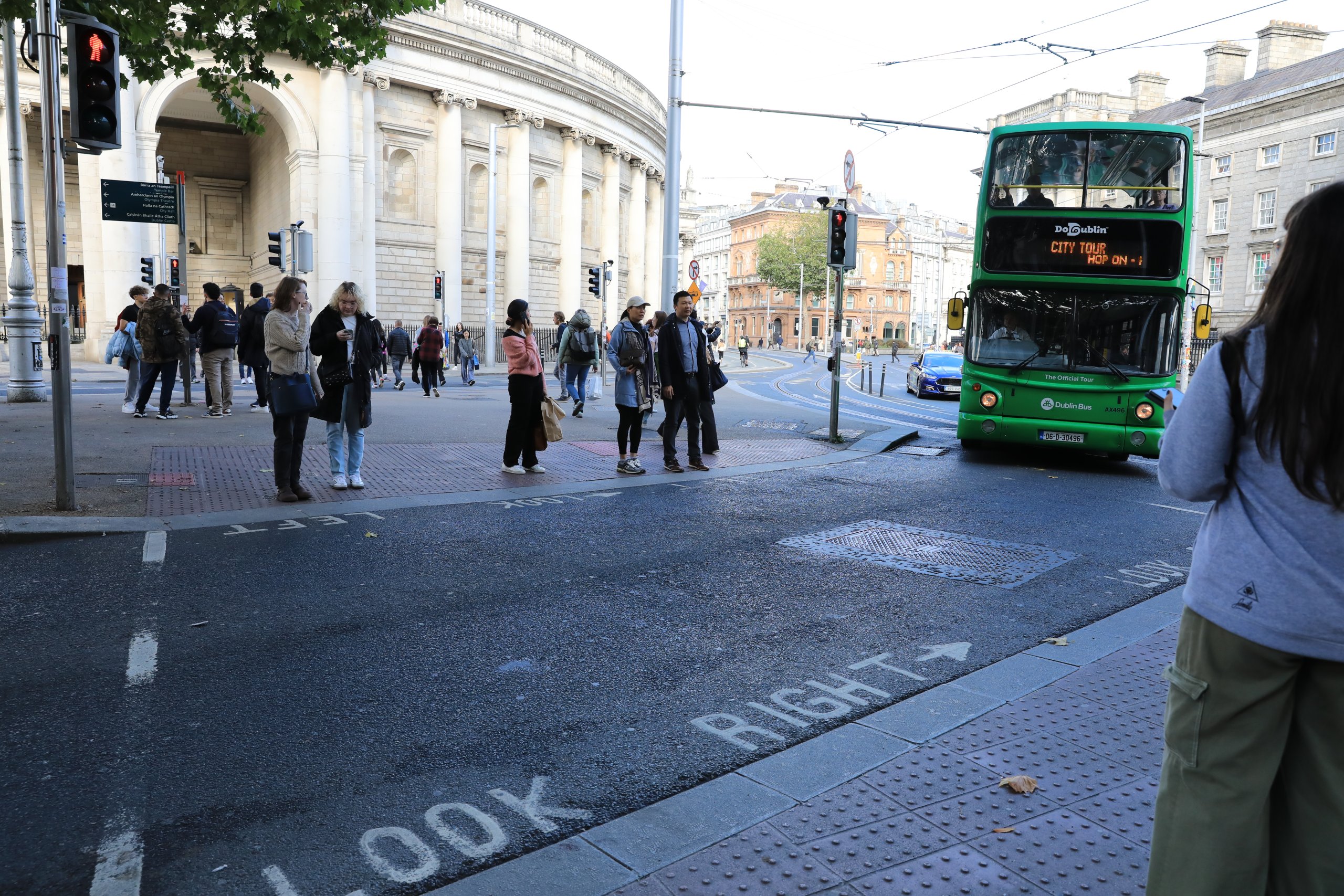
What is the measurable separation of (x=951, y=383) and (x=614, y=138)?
2921 centimetres

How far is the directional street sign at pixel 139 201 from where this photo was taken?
43.8 ft

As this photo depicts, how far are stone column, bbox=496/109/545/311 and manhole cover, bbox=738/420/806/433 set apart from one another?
1120 inches

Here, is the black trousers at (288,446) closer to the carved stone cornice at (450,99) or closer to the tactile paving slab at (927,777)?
the tactile paving slab at (927,777)

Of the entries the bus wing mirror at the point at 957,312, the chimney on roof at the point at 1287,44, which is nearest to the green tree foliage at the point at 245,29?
the bus wing mirror at the point at 957,312

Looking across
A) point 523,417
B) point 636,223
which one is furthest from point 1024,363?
point 636,223

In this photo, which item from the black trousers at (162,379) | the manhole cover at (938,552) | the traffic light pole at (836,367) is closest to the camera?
the manhole cover at (938,552)

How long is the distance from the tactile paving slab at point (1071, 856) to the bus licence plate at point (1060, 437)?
9972 mm

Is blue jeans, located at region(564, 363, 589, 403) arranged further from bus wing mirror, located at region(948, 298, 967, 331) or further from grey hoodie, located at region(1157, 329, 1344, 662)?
grey hoodie, located at region(1157, 329, 1344, 662)

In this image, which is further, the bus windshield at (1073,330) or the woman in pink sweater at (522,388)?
the bus windshield at (1073,330)

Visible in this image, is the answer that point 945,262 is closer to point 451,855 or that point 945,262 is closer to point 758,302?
point 758,302

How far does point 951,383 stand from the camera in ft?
93.9

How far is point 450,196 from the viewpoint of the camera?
4172 centimetres

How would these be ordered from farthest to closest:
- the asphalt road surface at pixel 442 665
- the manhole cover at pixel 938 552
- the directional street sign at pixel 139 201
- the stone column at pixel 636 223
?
the stone column at pixel 636 223 < the directional street sign at pixel 139 201 < the manhole cover at pixel 938 552 < the asphalt road surface at pixel 442 665

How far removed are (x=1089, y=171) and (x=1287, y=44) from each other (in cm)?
5053
